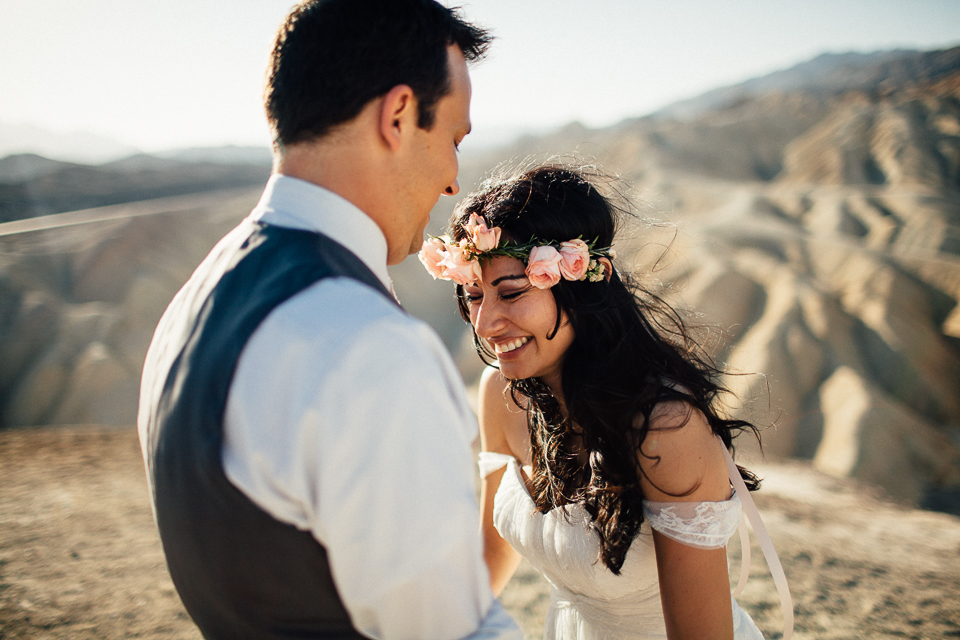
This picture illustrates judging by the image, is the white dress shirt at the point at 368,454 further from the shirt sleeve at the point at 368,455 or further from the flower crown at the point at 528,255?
the flower crown at the point at 528,255

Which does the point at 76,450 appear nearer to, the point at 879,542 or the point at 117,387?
the point at 879,542

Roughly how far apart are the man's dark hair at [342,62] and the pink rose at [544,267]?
81 centimetres

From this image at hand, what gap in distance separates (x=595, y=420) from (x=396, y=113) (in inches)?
49.4

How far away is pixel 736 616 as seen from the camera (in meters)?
2.11

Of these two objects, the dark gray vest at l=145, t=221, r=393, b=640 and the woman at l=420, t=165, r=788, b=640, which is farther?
the woman at l=420, t=165, r=788, b=640

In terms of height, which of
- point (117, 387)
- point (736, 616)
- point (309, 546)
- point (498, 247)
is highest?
point (498, 247)

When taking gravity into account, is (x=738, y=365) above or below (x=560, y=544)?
below

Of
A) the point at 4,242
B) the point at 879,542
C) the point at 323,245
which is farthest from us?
the point at 4,242

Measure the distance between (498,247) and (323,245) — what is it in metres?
1.08

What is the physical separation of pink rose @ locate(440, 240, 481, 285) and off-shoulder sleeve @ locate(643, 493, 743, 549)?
1.02 meters

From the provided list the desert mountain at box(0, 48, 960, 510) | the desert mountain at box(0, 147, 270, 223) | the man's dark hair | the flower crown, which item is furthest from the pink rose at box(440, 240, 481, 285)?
the desert mountain at box(0, 147, 270, 223)

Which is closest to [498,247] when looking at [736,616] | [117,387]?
[736,616]

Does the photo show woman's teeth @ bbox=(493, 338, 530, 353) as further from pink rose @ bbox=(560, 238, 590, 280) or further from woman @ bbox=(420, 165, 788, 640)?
pink rose @ bbox=(560, 238, 590, 280)

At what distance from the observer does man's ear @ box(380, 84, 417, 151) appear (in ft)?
3.60
